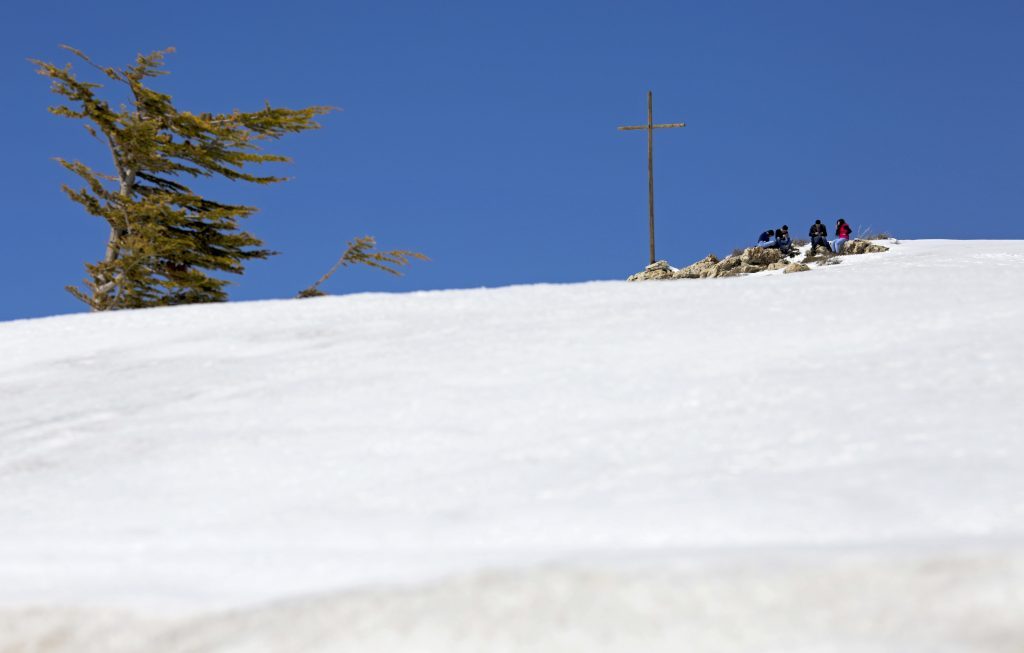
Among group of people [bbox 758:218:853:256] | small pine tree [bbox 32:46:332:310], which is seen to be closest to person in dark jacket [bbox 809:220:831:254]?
group of people [bbox 758:218:853:256]

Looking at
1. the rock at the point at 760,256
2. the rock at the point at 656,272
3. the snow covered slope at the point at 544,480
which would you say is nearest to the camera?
the snow covered slope at the point at 544,480

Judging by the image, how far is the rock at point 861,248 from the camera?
59.8 ft

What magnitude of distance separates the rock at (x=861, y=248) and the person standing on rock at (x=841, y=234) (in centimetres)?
28

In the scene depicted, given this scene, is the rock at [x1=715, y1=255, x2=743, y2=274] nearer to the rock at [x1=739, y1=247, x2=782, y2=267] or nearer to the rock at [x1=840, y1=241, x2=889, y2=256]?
the rock at [x1=739, y1=247, x2=782, y2=267]

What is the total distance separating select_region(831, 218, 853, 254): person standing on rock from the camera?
750 inches

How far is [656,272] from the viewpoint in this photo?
2084 centimetres

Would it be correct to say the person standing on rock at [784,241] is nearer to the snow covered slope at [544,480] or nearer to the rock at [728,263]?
the rock at [728,263]

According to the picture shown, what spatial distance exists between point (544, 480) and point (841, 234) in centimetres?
1851

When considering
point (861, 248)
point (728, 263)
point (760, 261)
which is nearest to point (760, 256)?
point (760, 261)

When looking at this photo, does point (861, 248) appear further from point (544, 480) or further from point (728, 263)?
point (544, 480)

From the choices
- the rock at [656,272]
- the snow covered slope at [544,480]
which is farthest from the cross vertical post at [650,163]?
the snow covered slope at [544,480]

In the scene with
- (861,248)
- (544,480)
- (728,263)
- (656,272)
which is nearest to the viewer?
(544,480)

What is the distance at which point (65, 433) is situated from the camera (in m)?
3.52

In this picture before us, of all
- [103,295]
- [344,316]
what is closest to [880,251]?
[344,316]
